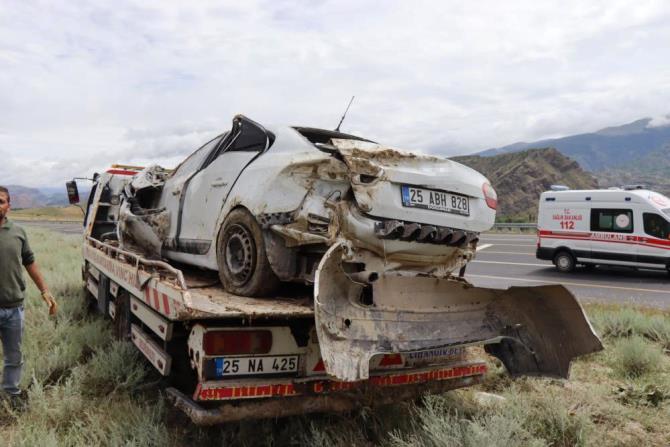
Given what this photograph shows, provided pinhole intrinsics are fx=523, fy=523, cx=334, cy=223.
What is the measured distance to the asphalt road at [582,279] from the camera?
11.0 m

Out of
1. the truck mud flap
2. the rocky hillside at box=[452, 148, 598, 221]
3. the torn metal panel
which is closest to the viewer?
the truck mud flap

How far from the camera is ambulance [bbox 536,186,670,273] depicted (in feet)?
44.1

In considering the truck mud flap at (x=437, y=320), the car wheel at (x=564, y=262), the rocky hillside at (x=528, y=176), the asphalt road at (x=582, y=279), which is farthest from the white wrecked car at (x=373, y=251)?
the rocky hillside at (x=528, y=176)

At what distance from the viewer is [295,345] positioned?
3.31 metres

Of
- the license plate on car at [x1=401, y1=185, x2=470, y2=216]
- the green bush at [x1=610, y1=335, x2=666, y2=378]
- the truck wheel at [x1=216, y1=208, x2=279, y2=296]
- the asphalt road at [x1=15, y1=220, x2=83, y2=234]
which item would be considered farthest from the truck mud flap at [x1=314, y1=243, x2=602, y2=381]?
the asphalt road at [x1=15, y1=220, x2=83, y2=234]

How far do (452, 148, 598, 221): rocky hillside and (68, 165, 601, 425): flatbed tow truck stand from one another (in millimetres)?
65624

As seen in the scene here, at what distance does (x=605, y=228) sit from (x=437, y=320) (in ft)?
40.5

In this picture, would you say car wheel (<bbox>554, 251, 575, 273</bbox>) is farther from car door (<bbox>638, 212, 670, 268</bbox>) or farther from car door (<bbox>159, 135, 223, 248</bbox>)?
car door (<bbox>159, 135, 223, 248</bbox>)

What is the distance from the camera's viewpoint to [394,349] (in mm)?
3189

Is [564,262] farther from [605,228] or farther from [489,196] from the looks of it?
[489,196]

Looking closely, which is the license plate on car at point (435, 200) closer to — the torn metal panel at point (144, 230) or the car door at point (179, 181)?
the car door at point (179, 181)

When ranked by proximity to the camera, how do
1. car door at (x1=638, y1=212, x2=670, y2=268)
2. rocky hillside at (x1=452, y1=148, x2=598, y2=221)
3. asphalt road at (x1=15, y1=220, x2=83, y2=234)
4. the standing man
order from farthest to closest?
rocky hillside at (x1=452, y1=148, x2=598, y2=221) → asphalt road at (x1=15, y1=220, x2=83, y2=234) → car door at (x1=638, y1=212, x2=670, y2=268) → the standing man

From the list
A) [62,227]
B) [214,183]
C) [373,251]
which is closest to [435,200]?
[373,251]

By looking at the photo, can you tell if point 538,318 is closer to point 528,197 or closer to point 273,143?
point 273,143
